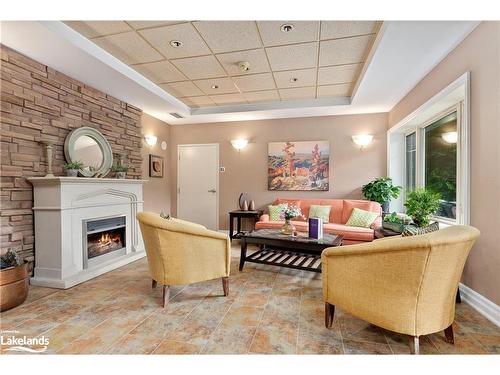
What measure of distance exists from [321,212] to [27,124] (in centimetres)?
424

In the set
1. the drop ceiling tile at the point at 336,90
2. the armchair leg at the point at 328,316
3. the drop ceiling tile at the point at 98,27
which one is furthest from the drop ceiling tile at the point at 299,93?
the armchair leg at the point at 328,316

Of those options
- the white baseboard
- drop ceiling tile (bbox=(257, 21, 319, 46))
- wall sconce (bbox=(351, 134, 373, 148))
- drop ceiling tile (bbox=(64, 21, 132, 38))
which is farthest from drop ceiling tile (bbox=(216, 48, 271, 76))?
the white baseboard

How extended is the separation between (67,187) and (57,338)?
1.63 metres

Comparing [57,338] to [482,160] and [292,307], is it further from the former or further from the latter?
[482,160]

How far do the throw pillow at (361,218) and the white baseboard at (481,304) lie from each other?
159cm

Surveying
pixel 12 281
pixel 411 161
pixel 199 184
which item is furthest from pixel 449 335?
pixel 199 184

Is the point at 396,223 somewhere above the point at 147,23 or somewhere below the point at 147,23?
below

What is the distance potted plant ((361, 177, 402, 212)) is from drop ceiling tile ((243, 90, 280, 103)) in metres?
2.29

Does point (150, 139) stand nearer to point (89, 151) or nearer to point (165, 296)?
point (89, 151)

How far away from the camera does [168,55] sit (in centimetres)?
285

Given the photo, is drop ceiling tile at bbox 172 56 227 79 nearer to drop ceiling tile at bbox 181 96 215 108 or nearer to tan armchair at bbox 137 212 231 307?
drop ceiling tile at bbox 181 96 215 108

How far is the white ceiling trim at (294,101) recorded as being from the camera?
2174 millimetres

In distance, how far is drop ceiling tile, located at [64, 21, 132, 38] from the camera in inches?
88.6

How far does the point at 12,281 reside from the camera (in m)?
2.14
